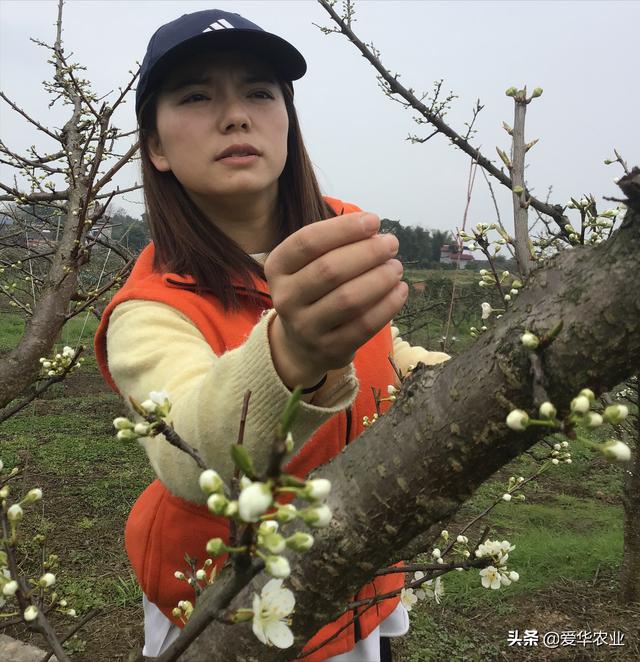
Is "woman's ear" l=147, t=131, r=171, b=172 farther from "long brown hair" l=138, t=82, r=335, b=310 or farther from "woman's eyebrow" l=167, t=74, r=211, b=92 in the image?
"woman's eyebrow" l=167, t=74, r=211, b=92

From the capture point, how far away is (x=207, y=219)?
209cm

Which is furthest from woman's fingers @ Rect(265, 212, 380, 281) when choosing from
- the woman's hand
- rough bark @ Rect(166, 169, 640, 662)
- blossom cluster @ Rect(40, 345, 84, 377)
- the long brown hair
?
blossom cluster @ Rect(40, 345, 84, 377)

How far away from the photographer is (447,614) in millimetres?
4711

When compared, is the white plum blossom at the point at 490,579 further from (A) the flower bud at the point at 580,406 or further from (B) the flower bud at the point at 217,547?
(B) the flower bud at the point at 217,547

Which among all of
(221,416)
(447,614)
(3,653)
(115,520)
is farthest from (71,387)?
(221,416)

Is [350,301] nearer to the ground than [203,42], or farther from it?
nearer to the ground

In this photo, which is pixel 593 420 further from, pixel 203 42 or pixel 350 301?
pixel 203 42

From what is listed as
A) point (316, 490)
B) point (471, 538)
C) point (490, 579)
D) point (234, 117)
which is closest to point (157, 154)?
point (234, 117)

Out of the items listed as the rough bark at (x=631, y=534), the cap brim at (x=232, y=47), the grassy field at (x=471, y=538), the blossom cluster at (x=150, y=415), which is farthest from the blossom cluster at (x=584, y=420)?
the rough bark at (x=631, y=534)

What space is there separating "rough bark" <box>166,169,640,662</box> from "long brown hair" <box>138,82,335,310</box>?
3.08 ft

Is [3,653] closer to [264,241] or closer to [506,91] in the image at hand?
[264,241]

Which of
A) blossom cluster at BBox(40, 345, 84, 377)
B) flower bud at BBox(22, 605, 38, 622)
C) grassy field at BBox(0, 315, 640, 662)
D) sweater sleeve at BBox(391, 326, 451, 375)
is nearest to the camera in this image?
flower bud at BBox(22, 605, 38, 622)

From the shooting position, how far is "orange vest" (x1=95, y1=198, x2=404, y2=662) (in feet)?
5.64

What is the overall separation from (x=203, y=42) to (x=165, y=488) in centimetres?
145
